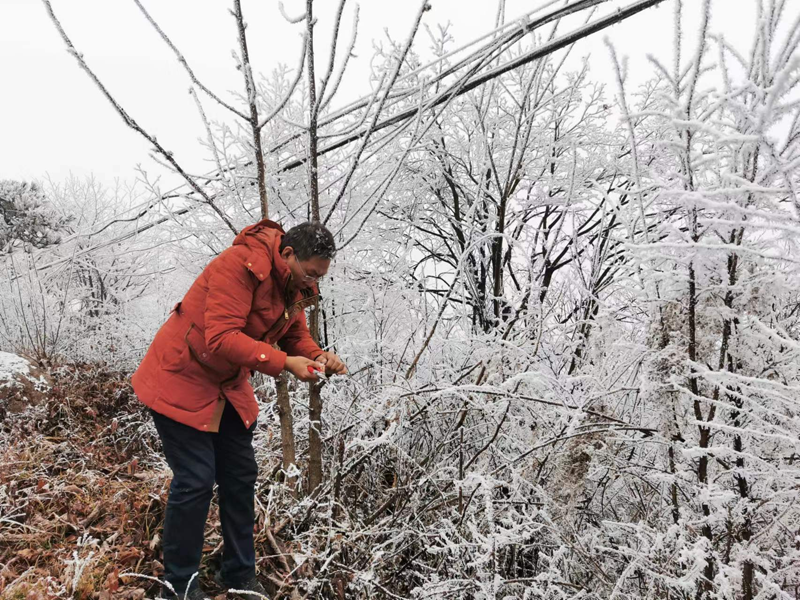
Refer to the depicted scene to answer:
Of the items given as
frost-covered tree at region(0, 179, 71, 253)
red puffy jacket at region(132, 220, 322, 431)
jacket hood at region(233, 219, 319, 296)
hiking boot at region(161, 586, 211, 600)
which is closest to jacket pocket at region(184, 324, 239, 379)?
red puffy jacket at region(132, 220, 322, 431)

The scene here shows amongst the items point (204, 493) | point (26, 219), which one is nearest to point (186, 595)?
point (204, 493)

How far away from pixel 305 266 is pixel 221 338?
45 cm

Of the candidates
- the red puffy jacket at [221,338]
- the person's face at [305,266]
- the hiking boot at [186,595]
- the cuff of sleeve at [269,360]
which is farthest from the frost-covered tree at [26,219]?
the cuff of sleeve at [269,360]

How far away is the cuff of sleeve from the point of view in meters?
2.09

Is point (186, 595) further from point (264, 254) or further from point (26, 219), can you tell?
point (26, 219)

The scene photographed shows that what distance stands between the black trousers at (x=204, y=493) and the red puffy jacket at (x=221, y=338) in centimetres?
10

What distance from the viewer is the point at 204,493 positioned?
2.18 m

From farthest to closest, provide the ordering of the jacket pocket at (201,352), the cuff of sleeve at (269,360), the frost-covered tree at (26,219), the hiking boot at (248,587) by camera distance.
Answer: the frost-covered tree at (26,219)
the hiking boot at (248,587)
the jacket pocket at (201,352)
the cuff of sleeve at (269,360)

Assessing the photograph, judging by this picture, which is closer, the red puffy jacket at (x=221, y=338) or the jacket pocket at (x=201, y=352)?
the red puffy jacket at (x=221, y=338)

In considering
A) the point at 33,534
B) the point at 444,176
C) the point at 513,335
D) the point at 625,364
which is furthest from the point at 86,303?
the point at 625,364

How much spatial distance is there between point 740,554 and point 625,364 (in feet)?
2.68

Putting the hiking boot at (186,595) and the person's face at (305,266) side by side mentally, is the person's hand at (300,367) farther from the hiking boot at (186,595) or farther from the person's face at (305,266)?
the hiking boot at (186,595)

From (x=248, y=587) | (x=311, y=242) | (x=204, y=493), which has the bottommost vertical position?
(x=248, y=587)

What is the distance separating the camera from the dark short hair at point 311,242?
2.21 meters
